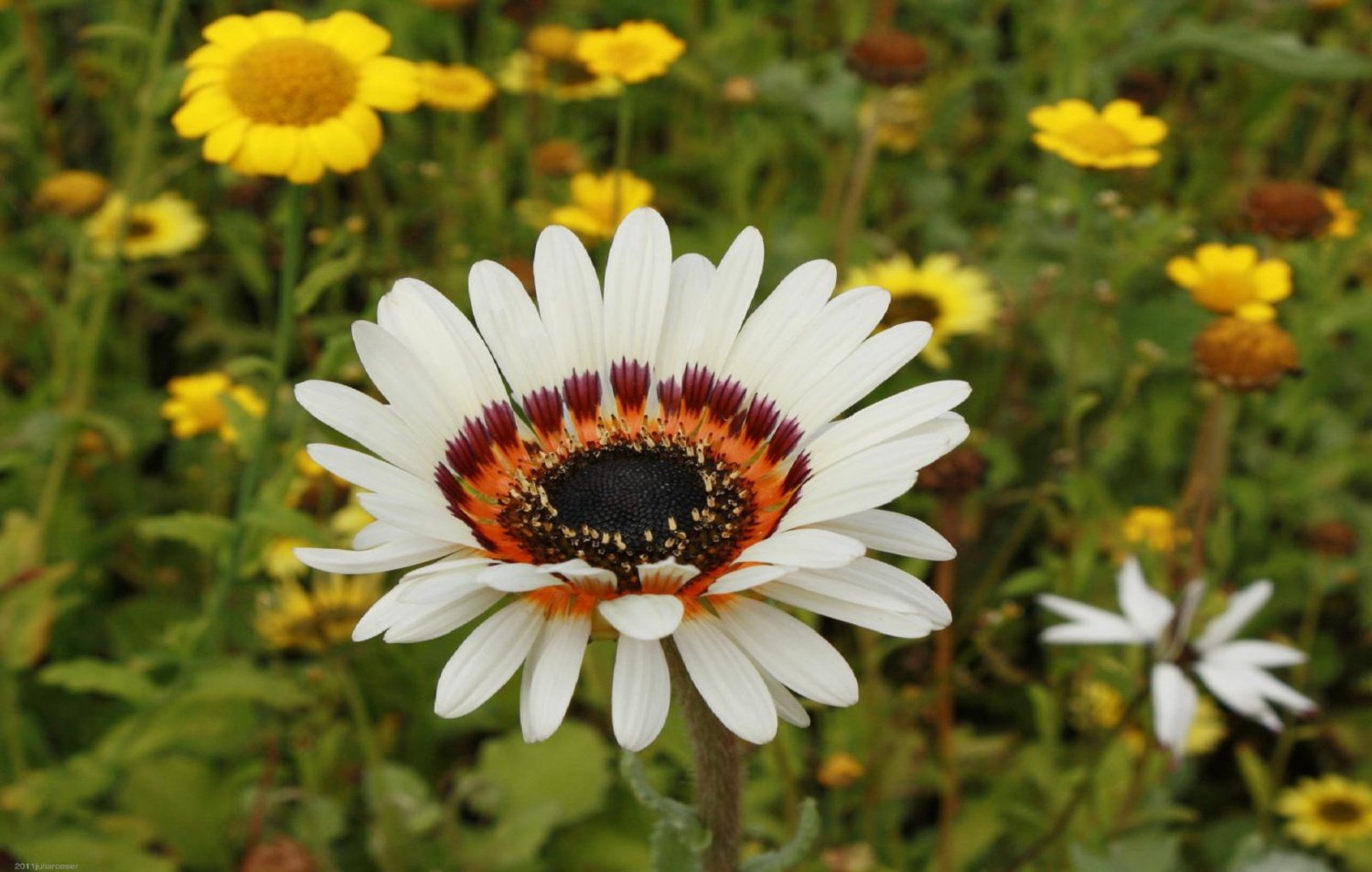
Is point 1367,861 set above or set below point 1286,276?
below

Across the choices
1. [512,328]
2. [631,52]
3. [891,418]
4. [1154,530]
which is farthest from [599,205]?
[891,418]

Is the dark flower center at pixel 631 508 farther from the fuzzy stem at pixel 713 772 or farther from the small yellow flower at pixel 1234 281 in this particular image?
the small yellow flower at pixel 1234 281

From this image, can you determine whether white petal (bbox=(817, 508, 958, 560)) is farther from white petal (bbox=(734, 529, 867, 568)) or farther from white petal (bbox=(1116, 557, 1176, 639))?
white petal (bbox=(1116, 557, 1176, 639))

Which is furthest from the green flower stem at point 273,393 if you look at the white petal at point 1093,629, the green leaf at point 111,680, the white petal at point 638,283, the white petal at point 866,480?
the white petal at point 1093,629

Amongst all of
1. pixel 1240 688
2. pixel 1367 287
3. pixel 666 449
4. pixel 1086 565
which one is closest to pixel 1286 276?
pixel 1086 565

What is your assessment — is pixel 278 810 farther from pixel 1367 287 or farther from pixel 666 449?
pixel 1367 287

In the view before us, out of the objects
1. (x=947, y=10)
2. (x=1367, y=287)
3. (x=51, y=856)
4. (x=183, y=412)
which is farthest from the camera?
(x=947, y=10)

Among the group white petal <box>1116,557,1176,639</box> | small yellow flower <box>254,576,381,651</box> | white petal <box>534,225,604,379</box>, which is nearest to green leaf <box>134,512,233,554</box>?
small yellow flower <box>254,576,381,651</box>
